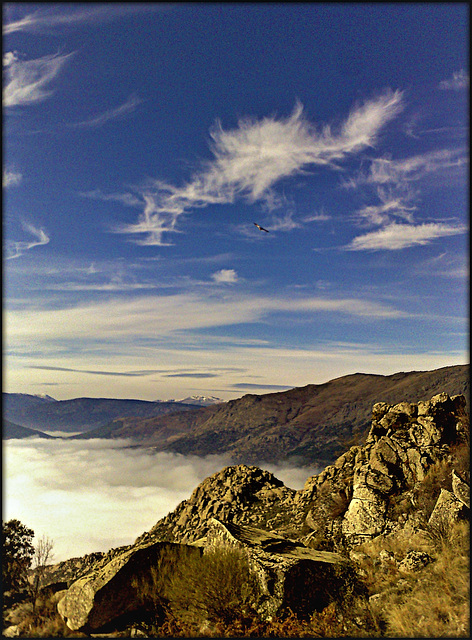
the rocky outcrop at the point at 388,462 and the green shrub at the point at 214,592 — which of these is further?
the rocky outcrop at the point at 388,462

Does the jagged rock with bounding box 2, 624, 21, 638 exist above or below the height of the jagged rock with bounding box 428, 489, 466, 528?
below

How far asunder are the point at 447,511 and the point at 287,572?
7.85m

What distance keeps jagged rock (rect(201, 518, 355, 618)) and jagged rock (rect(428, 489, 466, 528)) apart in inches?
162

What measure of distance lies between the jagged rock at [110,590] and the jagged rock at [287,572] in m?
2.02

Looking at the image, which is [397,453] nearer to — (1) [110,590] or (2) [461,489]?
(2) [461,489]

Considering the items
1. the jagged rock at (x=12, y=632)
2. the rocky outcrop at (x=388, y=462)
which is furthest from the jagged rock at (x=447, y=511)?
the jagged rock at (x=12, y=632)

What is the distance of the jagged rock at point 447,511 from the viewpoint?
16594mm

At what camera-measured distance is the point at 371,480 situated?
76.7 ft

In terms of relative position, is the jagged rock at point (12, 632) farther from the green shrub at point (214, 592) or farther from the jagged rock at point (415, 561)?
the jagged rock at point (415, 561)

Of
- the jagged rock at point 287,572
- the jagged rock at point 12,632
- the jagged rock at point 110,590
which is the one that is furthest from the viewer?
the jagged rock at point 12,632

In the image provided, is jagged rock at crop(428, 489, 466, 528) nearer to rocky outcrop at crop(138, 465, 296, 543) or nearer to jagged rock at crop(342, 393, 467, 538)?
jagged rock at crop(342, 393, 467, 538)

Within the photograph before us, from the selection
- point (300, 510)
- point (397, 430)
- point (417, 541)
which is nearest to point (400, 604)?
point (417, 541)

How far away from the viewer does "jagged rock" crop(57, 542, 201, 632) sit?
13773 mm

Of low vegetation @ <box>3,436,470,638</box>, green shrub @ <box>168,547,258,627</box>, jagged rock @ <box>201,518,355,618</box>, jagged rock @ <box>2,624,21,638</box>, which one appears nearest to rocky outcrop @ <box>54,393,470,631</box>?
jagged rock @ <box>201,518,355,618</box>
